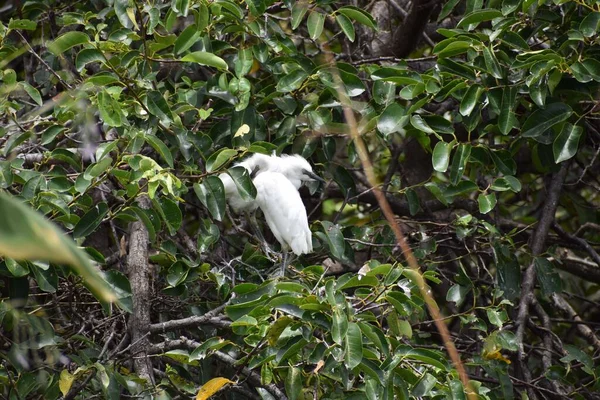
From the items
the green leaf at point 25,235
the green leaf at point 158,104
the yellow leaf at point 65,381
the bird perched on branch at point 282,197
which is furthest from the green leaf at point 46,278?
the green leaf at point 25,235

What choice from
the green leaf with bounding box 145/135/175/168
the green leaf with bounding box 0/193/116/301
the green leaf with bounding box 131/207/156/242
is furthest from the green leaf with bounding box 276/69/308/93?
the green leaf with bounding box 0/193/116/301

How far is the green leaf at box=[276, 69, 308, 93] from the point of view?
247cm

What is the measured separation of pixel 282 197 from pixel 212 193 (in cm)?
70

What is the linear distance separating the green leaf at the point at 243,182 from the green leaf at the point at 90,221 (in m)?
0.36

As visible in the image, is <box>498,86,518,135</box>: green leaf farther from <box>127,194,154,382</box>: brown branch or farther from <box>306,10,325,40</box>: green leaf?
<box>127,194,154,382</box>: brown branch

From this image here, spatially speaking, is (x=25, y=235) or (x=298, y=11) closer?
(x=25, y=235)

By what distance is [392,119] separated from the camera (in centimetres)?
238

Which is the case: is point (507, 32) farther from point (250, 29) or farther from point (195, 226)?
point (195, 226)

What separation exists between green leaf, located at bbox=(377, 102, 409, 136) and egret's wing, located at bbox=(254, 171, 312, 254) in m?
0.50

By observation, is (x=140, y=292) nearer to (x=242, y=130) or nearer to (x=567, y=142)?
(x=242, y=130)

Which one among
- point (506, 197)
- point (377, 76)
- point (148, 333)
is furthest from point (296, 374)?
point (506, 197)

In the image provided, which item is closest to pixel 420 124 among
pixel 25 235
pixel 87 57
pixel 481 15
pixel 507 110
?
pixel 507 110

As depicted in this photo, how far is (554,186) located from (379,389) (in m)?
1.43

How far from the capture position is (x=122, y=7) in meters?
2.53
